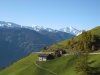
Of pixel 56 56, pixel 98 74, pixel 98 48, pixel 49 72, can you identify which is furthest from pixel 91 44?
pixel 98 74

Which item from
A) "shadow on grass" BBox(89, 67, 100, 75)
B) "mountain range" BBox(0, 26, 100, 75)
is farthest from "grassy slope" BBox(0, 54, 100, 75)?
"shadow on grass" BBox(89, 67, 100, 75)

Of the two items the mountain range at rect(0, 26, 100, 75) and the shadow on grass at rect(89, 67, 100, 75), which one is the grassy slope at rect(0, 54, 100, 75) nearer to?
the mountain range at rect(0, 26, 100, 75)

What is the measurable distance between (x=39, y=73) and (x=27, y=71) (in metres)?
12.6

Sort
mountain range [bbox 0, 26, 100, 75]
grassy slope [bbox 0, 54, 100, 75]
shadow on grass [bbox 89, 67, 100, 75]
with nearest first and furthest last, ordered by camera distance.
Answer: shadow on grass [bbox 89, 67, 100, 75], mountain range [bbox 0, 26, 100, 75], grassy slope [bbox 0, 54, 100, 75]

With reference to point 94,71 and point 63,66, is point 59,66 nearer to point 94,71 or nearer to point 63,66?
point 63,66

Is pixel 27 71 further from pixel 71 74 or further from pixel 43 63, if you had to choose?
pixel 71 74

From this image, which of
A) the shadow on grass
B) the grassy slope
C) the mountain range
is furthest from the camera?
the grassy slope

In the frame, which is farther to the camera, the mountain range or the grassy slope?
the grassy slope

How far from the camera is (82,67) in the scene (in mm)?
127938

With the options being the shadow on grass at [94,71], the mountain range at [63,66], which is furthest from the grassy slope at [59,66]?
the shadow on grass at [94,71]

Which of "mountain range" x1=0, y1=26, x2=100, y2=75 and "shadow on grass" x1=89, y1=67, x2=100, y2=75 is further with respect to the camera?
"mountain range" x1=0, y1=26, x2=100, y2=75

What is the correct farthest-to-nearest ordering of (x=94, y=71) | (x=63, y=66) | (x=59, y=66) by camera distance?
(x=59, y=66), (x=63, y=66), (x=94, y=71)

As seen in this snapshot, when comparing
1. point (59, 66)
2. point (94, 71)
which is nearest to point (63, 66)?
point (59, 66)

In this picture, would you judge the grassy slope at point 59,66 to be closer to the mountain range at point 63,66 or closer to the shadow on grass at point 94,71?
the mountain range at point 63,66
